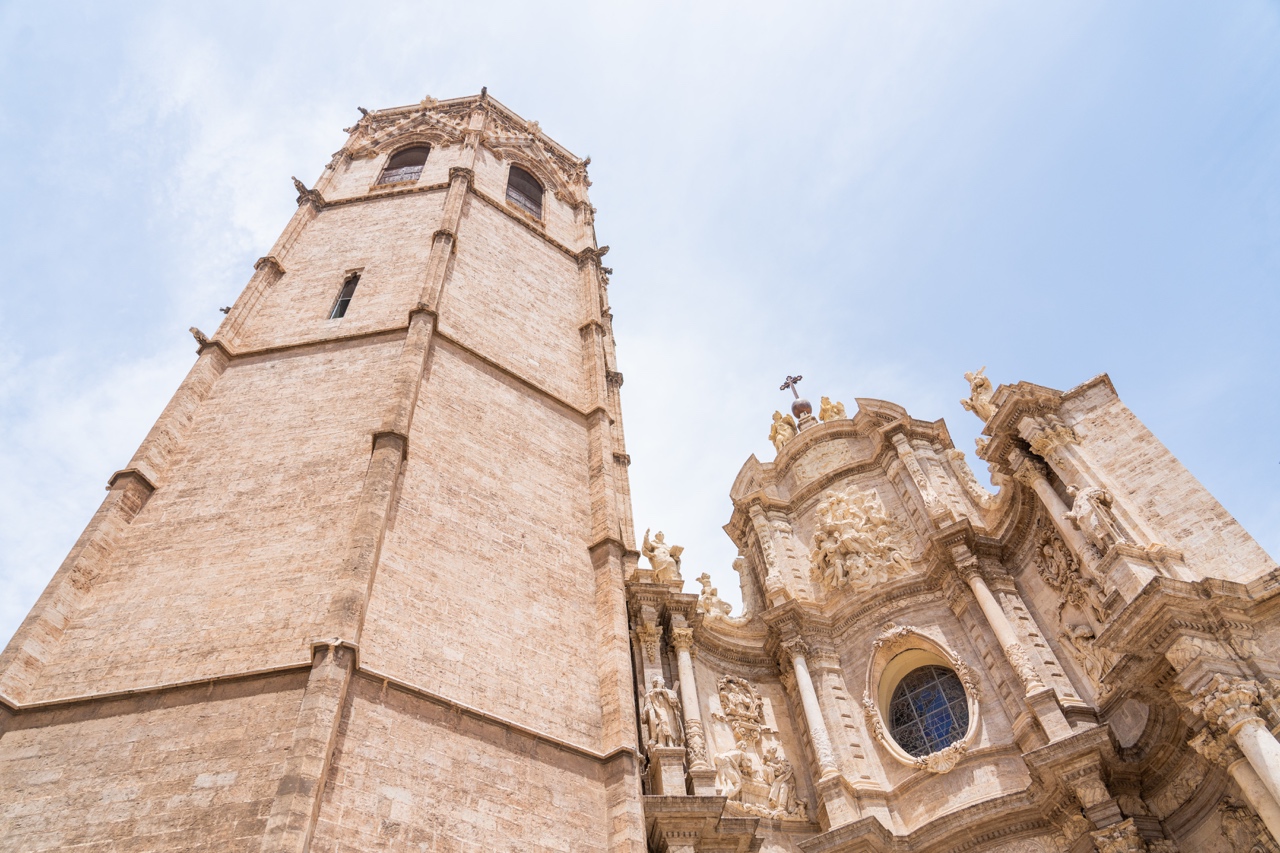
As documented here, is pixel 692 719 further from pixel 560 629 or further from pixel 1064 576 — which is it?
pixel 1064 576

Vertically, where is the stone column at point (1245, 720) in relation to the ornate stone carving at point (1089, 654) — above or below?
below

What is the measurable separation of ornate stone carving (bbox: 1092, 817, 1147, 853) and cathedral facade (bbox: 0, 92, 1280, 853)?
0.09 ft

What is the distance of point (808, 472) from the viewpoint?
18891 millimetres

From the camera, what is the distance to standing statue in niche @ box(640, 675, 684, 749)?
40.4ft

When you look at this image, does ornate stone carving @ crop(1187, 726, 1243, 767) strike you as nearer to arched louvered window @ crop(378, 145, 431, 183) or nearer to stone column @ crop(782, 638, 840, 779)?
stone column @ crop(782, 638, 840, 779)

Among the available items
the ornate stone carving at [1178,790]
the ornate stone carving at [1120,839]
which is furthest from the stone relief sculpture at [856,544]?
the ornate stone carving at [1120,839]

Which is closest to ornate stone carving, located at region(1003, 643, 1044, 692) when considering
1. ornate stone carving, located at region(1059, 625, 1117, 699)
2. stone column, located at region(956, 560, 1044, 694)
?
stone column, located at region(956, 560, 1044, 694)

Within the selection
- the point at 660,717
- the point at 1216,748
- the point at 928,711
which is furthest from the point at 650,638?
the point at 1216,748

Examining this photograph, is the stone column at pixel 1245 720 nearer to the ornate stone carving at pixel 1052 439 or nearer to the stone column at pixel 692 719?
the ornate stone carving at pixel 1052 439

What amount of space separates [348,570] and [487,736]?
94.0 inches

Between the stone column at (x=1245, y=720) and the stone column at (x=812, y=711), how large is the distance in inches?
197

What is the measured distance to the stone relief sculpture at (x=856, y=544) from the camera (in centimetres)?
1595

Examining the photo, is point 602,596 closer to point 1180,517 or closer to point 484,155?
point 1180,517

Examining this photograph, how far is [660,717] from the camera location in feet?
41.2
